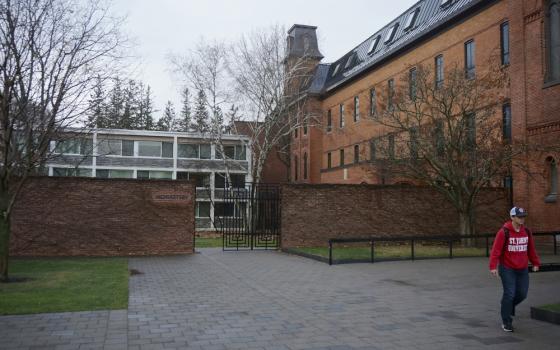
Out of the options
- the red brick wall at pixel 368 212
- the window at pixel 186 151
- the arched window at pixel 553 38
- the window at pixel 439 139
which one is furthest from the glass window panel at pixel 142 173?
the arched window at pixel 553 38

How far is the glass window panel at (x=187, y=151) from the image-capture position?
172 feet

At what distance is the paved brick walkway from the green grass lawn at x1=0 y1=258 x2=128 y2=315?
41 cm

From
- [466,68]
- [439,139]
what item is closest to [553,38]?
[439,139]

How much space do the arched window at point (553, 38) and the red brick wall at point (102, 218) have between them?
14.0 m

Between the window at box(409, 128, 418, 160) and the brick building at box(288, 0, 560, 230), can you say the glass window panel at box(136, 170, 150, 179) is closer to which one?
the brick building at box(288, 0, 560, 230)

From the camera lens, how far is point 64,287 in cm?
1034

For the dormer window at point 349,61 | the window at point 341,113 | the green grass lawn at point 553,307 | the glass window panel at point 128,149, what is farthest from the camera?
the glass window panel at point 128,149

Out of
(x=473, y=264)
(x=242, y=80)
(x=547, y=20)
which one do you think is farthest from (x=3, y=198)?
(x=242, y=80)

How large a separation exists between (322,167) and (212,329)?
1578 inches

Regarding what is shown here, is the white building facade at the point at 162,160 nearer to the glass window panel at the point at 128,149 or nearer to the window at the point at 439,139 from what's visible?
the glass window panel at the point at 128,149

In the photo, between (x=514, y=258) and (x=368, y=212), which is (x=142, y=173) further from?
(x=514, y=258)

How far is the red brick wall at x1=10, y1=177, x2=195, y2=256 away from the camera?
17.3 meters

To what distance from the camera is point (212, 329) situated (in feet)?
22.8

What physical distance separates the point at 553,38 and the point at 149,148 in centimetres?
4013
